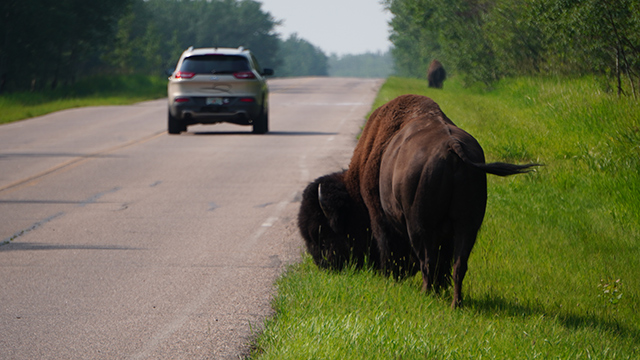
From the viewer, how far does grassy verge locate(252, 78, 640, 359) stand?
4527 mm

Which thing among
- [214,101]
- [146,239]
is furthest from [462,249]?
[214,101]

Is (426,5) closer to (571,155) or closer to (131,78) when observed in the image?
(131,78)

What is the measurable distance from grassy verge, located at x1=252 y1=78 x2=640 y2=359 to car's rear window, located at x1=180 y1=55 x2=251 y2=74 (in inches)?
393

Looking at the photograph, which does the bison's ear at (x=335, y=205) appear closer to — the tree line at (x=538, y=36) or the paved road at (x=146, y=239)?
the paved road at (x=146, y=239)

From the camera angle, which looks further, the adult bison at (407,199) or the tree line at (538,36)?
the tree line at (538,36)

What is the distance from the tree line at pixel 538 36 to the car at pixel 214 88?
7.04m

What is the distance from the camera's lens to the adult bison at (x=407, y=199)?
193 inches

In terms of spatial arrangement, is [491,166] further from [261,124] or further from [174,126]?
[174,126]

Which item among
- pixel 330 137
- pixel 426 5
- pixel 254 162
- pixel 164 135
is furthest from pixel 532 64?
pixel 254 162

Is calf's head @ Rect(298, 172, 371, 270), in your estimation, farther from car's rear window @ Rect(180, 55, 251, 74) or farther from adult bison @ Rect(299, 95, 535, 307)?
car's rear window @ Rect(180, 55, 251, 74)

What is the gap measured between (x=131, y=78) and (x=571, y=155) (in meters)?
34.7

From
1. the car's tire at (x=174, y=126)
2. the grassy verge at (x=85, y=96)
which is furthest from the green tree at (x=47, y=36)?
the car's tire at (x=174, y=126)

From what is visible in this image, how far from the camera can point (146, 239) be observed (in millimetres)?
8328

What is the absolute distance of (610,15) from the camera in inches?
591
